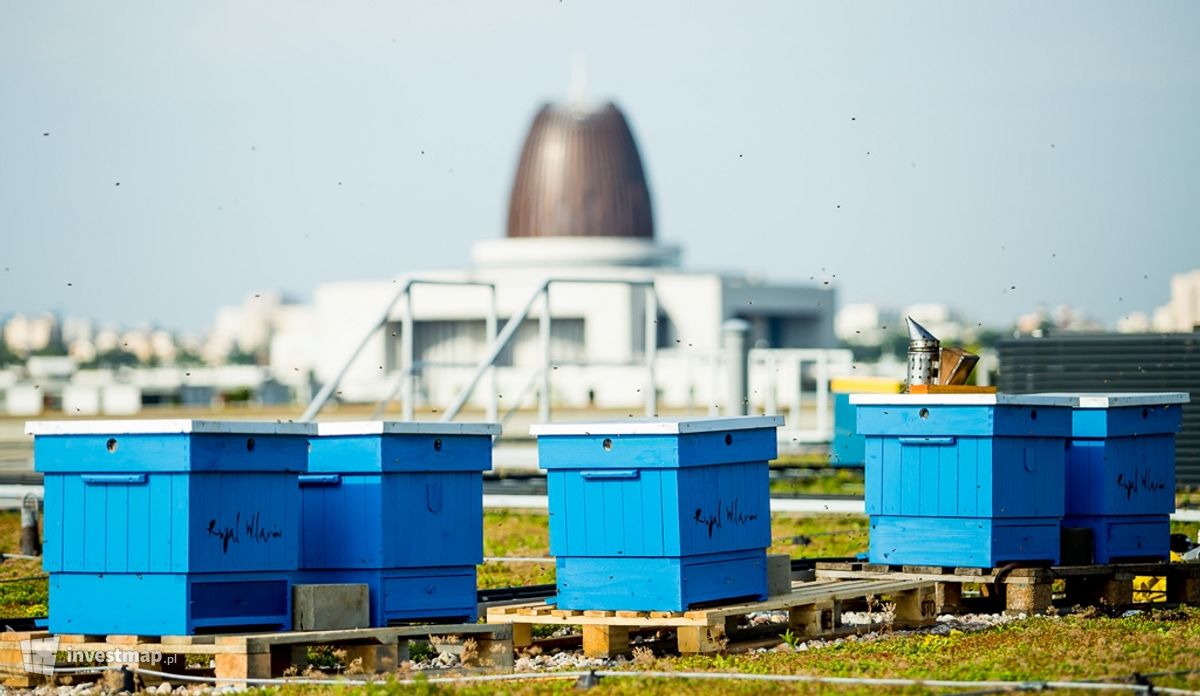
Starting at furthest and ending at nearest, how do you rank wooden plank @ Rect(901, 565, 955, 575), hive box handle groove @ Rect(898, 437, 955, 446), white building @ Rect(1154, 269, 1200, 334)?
white building @ Rect(1154, 269, 1200, 334) < wooden plank @ Rect(901, 565, 955, 575) < hive box handle groove @ Rect(898, 437, 955, 446)

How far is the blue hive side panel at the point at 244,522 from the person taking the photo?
9.55m

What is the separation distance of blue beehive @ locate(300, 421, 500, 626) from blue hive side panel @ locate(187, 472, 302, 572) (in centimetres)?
35

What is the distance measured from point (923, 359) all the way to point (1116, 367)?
1488cm

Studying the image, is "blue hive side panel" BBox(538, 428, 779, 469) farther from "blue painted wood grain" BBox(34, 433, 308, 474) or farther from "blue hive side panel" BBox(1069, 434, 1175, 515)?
"blue hive side panel" BBox(1069, 434, 1175, 515)

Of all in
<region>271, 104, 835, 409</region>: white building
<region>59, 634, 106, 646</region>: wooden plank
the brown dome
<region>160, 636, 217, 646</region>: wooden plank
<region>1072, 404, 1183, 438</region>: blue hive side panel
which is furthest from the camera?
the brown dome

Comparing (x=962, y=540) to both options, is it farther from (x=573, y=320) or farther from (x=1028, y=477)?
(x=573, y=320)

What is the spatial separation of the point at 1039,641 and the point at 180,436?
4.77 m

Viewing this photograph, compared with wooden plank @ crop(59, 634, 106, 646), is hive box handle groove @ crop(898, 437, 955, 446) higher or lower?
higher

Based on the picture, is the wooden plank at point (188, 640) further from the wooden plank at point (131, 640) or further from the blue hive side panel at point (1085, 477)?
the blue hive side panel at point (1085, 477)

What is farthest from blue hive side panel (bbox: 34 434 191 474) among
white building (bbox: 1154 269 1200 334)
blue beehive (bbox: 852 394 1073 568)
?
white building (bbox: 1154 269 1200 334)

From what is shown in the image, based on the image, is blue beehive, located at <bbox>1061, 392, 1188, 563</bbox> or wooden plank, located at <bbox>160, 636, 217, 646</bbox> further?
blue beehive, located at <bbox>1061, 392, 1188, 563</bbox>

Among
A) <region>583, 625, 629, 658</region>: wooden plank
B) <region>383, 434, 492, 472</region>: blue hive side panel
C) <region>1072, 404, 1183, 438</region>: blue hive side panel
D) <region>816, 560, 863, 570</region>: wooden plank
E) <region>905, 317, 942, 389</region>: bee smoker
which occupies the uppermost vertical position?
<region>905, 317, 942, 389</region>: bee smoker

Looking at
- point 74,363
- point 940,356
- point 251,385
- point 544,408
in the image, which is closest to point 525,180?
point 251,385

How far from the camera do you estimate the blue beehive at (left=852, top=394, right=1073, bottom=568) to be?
12.2m
